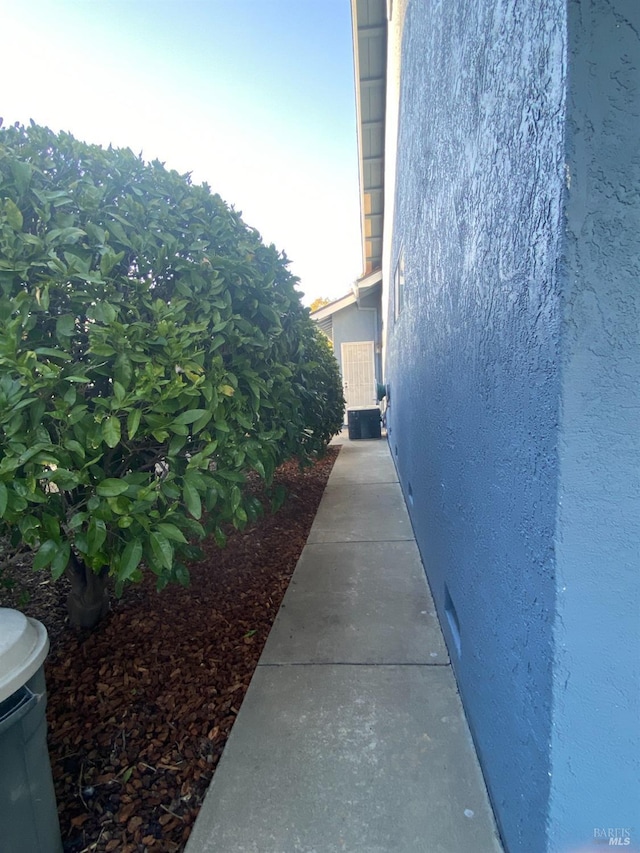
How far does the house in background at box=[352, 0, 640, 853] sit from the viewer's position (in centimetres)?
98

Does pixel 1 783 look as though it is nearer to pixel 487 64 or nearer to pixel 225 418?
pixel 225 418

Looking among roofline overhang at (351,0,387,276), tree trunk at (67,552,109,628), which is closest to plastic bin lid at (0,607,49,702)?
tree trunk at (67,552,109,628)

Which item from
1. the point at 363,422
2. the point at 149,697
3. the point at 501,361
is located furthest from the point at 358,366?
the point at 501,361

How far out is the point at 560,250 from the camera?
39.8 inches

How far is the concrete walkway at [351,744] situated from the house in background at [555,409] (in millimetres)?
263

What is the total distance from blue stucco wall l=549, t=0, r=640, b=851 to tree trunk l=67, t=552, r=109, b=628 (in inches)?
103

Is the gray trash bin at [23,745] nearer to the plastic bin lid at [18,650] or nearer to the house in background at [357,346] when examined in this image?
the plastic bin lid at [18,650]

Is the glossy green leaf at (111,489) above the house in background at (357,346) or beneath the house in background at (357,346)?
beneath

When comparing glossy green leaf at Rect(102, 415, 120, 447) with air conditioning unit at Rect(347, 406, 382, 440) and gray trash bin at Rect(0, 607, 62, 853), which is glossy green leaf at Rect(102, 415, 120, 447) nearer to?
gray trash bin at Rect(0, 607, 62, 853)

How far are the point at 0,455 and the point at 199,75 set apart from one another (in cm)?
532

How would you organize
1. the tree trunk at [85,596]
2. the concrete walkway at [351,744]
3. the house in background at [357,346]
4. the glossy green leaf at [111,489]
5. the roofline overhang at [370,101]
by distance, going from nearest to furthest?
the concrete walkway at [351,744], the glossy green leaf at [111,489], the tree trunk at [85,596], the roofline overhang at [370,101], the house in background at [357,346]

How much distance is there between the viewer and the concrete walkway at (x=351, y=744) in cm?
162

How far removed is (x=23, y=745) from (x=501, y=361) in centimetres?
189

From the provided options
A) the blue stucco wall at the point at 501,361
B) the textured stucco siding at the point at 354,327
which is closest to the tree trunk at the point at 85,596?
the blue stucco wall at the point at 501,361
